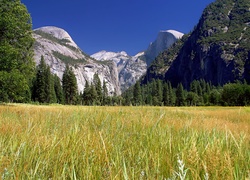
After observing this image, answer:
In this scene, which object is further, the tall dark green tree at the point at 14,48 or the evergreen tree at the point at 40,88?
the evergreen tree at the point at 40,88

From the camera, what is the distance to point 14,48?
19.9 m

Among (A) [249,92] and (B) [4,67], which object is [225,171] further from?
(A) [249,92]

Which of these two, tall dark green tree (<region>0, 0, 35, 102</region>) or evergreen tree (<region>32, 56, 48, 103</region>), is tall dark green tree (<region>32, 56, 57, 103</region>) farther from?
tall dark green tree (<region>0, 0, 35, 102</region>)

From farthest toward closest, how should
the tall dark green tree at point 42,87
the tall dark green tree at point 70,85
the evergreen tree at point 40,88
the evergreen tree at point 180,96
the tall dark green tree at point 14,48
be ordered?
1. the evergreen tree at point 180,96
2. the tall dark green tree at point 70,85
3. the tall dark green tree at point 42,87
4. the evergreen tree at point 40,88
5. the tall dark green tree at point 14,48

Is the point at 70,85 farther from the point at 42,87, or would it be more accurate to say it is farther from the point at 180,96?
the point at 180,96

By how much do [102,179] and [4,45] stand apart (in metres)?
20.9

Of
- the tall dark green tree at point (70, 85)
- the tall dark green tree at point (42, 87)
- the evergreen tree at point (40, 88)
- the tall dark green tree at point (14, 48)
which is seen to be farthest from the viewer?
the tall dark green tree at point (70, 85)

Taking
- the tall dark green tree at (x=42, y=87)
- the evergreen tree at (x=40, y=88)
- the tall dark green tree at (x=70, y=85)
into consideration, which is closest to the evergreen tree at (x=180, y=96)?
the tall dark green tree at (x=70, y=85)

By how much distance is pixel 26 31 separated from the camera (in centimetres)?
2212

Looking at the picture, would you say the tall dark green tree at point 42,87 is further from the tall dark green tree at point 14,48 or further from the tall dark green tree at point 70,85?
the tall dark green tree at point 14,48

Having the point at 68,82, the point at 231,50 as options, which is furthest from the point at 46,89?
the point at 231,50

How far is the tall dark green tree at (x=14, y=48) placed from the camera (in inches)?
740

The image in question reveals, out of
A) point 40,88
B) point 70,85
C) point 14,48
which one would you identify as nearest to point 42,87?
point 40,88

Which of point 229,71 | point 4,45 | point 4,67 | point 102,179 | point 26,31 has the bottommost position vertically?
point 102,179
